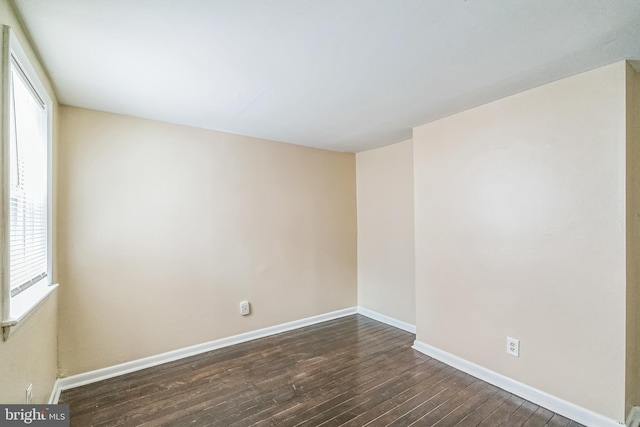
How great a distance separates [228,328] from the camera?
9.80ft

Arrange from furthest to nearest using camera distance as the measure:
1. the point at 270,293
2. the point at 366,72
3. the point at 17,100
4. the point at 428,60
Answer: the point at 270,293 → the point at 366,72 → the point at 428,60 → the point at 17,100

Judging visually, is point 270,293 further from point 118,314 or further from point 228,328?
point 118,314

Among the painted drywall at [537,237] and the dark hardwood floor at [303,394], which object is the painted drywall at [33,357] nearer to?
the dark hardwood floor at [303,394]

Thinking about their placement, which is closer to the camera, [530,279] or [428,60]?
[428,60]

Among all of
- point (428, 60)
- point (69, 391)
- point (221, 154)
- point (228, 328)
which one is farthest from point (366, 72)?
point (69, 391)

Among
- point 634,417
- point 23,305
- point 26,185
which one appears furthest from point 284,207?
point 634,417

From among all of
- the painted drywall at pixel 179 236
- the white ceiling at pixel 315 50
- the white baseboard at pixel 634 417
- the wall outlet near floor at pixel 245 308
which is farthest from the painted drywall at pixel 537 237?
the wall outlet near floor at pixel 245 308

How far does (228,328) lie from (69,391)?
1269 mm

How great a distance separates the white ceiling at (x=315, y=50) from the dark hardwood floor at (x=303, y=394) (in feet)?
7.38

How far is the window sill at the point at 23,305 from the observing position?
1.14m

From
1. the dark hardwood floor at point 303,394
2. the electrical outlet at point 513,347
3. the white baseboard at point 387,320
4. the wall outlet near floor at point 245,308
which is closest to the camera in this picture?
the dark hardwood floor at point 303,394

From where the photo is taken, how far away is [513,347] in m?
2.13

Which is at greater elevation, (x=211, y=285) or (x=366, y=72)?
(x=366, y=72)

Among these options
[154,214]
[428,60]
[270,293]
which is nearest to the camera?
[428,60]
